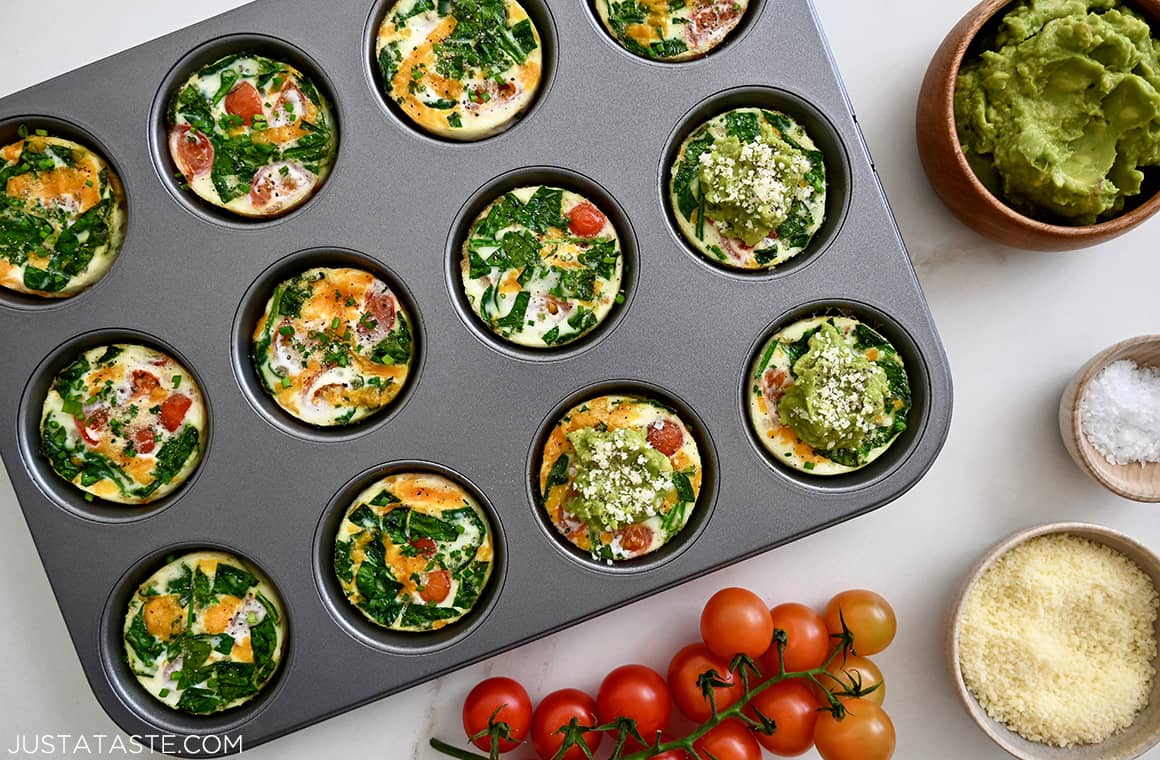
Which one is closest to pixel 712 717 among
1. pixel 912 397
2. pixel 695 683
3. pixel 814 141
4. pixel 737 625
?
pixel 695 683

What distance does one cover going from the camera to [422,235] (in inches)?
97.7

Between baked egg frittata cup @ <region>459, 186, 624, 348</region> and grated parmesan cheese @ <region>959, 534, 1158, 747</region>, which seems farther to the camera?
grated parmesan cheese @ <region>959, 534, 1158, 747</region>

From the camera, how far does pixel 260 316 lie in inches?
102

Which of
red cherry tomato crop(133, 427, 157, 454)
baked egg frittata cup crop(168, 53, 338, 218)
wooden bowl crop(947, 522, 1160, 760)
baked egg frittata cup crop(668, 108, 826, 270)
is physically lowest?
wooden bowl crop(947, 522, 1160, 760)

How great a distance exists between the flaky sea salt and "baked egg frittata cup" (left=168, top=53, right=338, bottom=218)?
258 cm

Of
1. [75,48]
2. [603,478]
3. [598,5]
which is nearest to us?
[603,478]

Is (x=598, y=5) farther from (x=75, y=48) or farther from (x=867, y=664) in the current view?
(x=867, y=664)

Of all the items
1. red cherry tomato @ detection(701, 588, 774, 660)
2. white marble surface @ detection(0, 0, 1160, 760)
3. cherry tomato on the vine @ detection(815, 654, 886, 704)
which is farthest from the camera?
white marble surface @ detection(0, 0, 1160, 760)

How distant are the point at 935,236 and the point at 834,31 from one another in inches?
31.2

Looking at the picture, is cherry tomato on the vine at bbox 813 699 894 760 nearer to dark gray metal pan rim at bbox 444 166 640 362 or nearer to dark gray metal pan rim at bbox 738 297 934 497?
dark gray metal pan rim at bbox 738 297 934 497

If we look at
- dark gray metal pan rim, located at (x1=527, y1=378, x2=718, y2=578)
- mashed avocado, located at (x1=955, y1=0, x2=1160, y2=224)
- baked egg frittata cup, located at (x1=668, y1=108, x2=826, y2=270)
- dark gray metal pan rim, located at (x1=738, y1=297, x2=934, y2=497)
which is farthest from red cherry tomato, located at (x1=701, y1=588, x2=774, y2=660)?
mashed avocado, located at (x1=955, y1=0, x2=1160, y2=224)

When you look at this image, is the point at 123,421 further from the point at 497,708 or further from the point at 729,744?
the point at 729,744

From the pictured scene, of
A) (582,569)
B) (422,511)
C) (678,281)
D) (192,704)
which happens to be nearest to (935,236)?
(678,281)

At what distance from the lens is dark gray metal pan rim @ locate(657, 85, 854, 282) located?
2.51m
